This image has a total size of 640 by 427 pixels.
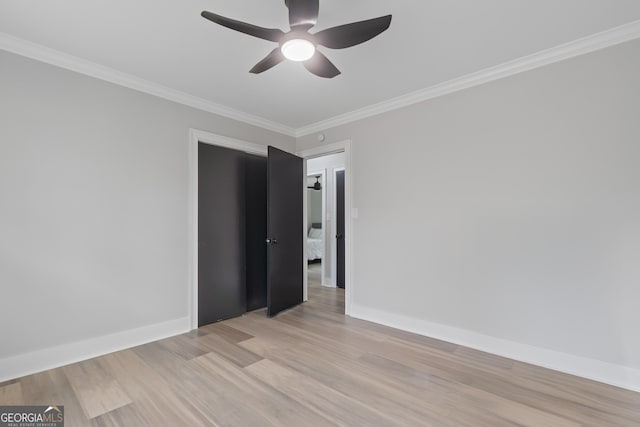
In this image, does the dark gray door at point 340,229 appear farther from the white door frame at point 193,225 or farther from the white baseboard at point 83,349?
the white baseboard at point 83,349

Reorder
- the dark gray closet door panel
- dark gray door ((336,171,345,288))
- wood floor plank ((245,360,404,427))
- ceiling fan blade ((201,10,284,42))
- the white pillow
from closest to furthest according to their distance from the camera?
1. ceiling fan blade ((201,10,284,42))
2. wood floor plank ((245,360,404,427))
3. the dark gray closet door panel
4. dark gray door ((336,171,345,288))
5. the white pillow

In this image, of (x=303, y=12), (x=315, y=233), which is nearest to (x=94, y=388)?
(x=303, y=12)

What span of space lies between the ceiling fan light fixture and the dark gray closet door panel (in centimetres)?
202

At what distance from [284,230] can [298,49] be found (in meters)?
2.40

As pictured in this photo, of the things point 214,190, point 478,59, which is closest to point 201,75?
point 214,190

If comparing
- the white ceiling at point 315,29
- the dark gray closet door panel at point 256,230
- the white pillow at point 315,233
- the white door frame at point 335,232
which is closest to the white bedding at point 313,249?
the white pillow at point 315,233

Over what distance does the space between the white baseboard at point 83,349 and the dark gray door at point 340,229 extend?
2.78 m

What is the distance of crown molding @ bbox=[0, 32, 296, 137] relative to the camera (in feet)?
7.35

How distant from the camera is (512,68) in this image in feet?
8.41

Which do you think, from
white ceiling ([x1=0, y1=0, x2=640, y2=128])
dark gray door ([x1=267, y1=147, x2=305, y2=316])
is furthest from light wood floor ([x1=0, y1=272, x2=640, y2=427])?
white ceiling ([x1=0, y1=0, x2=640, y2=128])

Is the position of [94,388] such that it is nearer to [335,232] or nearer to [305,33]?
[305,33]

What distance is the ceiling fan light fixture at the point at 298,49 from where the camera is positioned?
72.4 inches

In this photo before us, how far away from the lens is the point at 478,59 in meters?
2.51

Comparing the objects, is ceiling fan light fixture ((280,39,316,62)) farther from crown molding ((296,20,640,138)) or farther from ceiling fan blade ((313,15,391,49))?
crown molding ((296,20,640,138))
